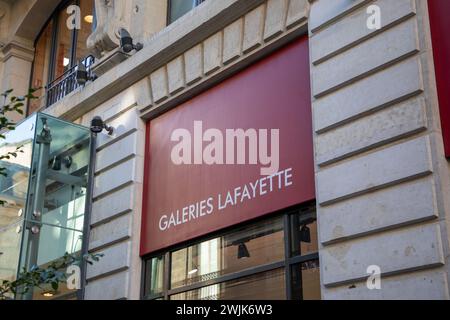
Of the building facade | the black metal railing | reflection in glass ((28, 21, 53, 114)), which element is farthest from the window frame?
reflection in glass ((28, 21, 53, 114))

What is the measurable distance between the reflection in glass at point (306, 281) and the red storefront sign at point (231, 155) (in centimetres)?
89

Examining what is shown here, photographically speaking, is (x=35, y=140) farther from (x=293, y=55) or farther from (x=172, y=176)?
(x=293, y=55)

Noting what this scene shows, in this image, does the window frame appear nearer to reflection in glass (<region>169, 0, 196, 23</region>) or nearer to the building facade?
the building facade

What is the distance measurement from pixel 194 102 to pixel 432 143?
5.55m

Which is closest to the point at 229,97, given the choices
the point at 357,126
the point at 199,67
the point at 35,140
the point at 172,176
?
the point at 199,67

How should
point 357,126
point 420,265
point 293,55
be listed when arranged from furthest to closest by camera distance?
point 293,55, point 357,126, point 420,265

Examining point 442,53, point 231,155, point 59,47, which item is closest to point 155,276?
point 231,155

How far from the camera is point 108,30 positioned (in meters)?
15.3

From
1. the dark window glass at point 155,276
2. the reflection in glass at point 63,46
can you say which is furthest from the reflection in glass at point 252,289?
the reflection in glass at point 63,46

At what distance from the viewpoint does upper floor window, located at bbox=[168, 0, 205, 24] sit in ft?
48.3

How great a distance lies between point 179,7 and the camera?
49.8ft

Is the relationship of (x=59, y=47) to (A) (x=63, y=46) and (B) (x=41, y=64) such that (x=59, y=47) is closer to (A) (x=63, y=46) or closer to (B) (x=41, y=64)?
(A) (x=63, y=46)

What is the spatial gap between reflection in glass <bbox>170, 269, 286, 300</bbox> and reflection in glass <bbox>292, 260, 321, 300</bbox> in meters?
0.22

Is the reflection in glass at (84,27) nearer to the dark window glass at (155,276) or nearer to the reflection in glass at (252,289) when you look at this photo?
the dark window glass at (155,276)
